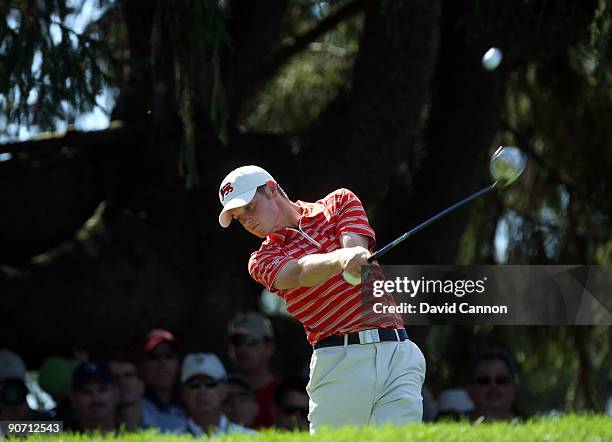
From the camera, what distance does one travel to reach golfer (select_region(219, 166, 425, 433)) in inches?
210

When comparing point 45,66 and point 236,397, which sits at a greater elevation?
point 45,66

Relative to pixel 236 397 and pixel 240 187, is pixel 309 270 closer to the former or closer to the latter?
pixel 240 187

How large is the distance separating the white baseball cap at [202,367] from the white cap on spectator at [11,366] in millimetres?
972

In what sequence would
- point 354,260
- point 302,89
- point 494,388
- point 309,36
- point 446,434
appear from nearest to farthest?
point 446,434
point 354,260
point 494,388
point 309,36
point 302,89

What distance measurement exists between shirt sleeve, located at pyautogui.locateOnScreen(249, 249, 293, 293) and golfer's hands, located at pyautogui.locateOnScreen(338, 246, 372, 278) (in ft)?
0.98

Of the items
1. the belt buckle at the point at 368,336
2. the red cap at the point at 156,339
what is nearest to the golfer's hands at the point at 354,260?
the belt buckle at the point at 368,336

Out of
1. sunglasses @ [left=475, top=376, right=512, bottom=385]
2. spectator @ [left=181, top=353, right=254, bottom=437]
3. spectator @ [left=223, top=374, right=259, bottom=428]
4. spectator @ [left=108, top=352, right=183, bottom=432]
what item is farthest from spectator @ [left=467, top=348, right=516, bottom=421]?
spectator @ [left=108, top=352, right=183, bottom=432]

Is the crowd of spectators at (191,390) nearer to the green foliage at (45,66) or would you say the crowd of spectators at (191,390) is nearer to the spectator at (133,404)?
the spectator at (133,404)

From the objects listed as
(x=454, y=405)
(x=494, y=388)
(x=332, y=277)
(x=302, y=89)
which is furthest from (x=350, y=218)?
(x=302, y=89)

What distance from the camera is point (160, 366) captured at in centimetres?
841

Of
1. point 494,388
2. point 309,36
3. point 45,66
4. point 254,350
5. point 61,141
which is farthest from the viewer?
point 309,36

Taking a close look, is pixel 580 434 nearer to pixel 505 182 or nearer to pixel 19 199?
pixel 505 182

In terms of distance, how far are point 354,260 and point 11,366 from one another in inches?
144

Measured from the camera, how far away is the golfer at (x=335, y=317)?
5.34 m
